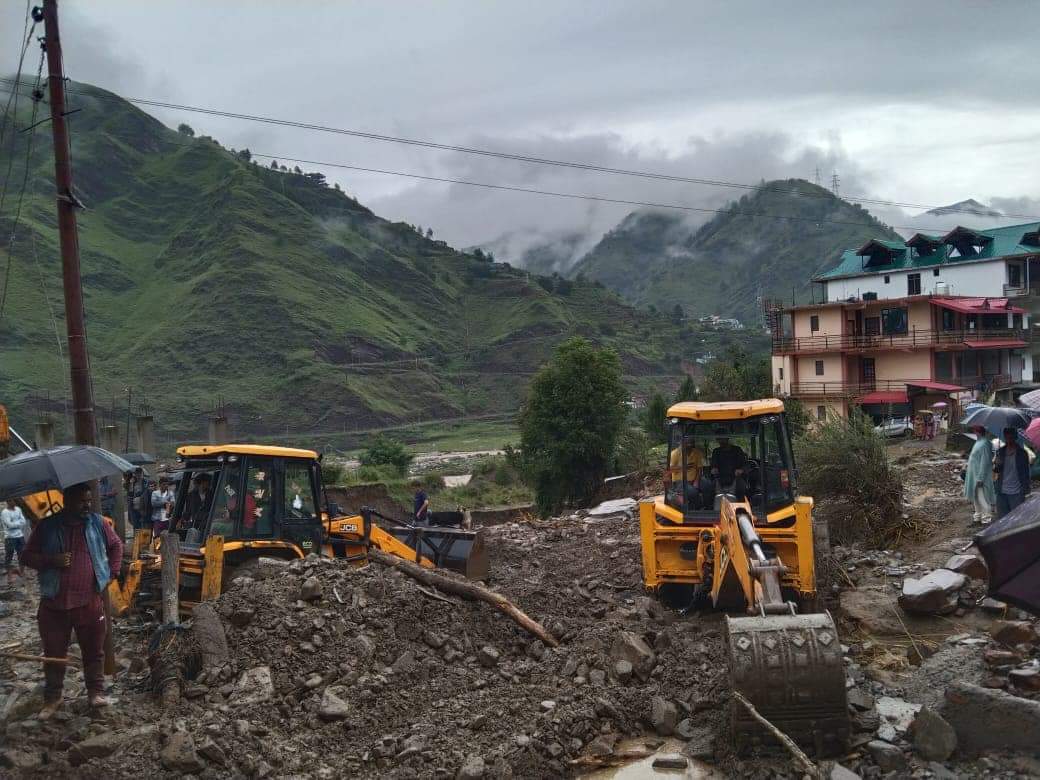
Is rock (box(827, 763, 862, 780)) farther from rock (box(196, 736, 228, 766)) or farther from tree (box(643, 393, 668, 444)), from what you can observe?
tree (box(643, 393, 668, 444))

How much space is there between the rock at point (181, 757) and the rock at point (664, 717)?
307 centimetres

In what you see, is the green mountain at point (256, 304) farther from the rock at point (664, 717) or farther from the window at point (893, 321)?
the rock at point (664, 717)

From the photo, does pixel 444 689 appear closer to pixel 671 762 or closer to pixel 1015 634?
pixel 671 762

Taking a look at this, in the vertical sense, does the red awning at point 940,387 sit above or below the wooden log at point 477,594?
above

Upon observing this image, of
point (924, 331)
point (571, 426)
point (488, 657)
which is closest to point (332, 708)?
point (488, 657)

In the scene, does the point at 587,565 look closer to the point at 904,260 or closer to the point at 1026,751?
the point at 1026,751

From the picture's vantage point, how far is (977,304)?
39.6m

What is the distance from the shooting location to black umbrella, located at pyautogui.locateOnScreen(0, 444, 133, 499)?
18.8 feet

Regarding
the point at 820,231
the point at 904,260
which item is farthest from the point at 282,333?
the point at 820,231

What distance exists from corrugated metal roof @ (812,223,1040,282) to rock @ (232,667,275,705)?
147 feet

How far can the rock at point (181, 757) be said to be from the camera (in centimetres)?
531

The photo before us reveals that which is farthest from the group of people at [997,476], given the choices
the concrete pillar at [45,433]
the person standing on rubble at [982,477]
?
the concrete pillar at [45,433]

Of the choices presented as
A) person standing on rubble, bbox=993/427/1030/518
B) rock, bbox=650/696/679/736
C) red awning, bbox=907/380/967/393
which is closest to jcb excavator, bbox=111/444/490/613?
rock, bbox=650/696/679/736

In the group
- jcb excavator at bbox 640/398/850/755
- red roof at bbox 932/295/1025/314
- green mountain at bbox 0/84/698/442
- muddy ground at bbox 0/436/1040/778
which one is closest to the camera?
muddy ground at bbox 0/436/1040/778
